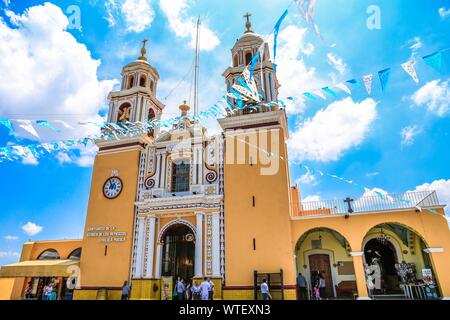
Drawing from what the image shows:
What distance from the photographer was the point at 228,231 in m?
14.2

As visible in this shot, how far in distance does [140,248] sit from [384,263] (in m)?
11.6

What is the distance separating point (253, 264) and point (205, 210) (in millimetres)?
3302

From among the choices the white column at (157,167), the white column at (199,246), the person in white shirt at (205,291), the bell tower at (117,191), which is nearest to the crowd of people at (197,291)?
the person in white shirt at (205,291)

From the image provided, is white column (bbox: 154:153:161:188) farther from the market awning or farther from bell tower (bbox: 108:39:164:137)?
the market awning

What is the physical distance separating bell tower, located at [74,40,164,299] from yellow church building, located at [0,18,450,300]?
6 cm

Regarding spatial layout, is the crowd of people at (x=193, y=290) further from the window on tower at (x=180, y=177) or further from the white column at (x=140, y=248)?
the window on tower at (x=180, y=177)

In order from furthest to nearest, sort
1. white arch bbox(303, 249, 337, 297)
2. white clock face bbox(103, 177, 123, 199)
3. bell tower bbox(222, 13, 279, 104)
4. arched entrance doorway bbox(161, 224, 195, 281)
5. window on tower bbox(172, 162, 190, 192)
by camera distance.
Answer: bell tower bbox(222, 13, 279, 104)
white clock face bbox(103, 177, 123, 199)
window on tower bbox(172, 162, 190, 192)
arched entrance doorway bbox(161, 224, 195, 281)
white arch bbox(303, 249, 337, 297)

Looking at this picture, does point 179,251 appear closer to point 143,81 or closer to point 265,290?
point 265,290

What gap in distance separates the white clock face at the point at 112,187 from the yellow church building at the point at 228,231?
61mm

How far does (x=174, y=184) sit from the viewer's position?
1652cm

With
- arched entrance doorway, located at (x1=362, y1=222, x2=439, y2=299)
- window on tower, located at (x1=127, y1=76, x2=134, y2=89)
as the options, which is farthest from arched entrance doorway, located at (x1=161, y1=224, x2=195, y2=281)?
window on tower, located at (x1=127, y1=76, x2=134, y2=89)

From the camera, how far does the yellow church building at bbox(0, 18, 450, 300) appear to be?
42.7 feet
